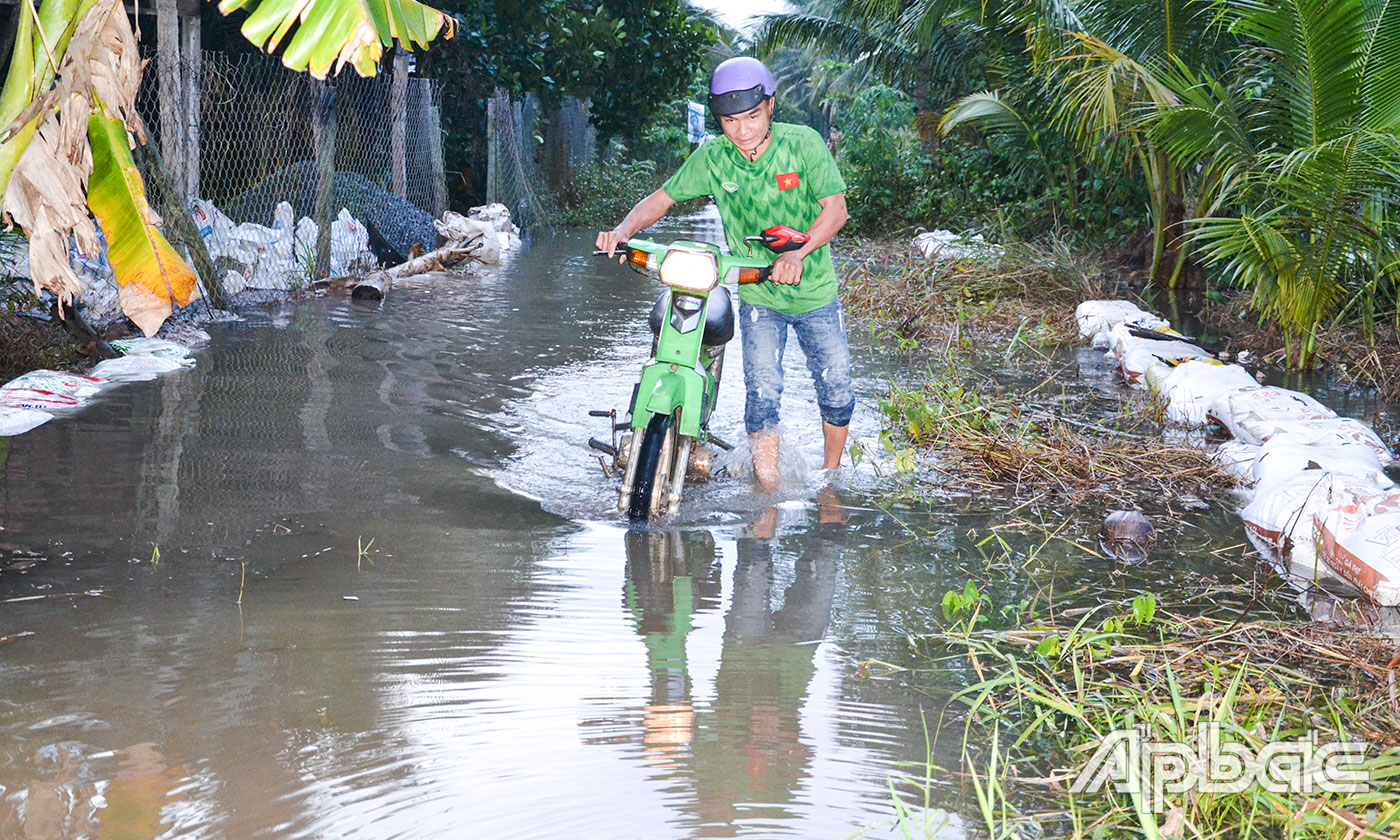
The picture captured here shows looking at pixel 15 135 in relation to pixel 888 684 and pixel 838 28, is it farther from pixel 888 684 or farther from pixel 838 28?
pixel 838 28

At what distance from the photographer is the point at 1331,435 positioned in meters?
5.07

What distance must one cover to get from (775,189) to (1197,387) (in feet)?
9.65

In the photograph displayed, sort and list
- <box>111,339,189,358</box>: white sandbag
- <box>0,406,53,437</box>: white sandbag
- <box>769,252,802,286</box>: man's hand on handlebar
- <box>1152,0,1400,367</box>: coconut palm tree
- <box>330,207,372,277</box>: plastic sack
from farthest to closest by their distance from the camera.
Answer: <box>330,207,372,277</box>: plastic sack, <box>111,339,189,358</box>: white sandbag, <box>1152,0,1400,367</box>: coconut palm tree, <box>0,406,53,437</box>: white sandbag, <box>769,252,802,286</box>: man's hand on handlebar

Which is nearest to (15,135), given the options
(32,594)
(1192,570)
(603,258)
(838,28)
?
(32,594)

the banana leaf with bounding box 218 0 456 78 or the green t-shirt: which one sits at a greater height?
the banana leaf with bounding box 218 0 456 78

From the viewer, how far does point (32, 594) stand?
3379 millimetres

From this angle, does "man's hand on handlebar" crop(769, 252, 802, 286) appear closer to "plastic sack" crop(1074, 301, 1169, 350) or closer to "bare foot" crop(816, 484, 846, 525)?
"bare foot" crop(816, 484, 846, 525)

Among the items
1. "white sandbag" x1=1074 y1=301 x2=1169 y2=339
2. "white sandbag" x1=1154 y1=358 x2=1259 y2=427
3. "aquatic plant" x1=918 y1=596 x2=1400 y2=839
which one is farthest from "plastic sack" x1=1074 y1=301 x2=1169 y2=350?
"aquatic plant" x1=918 y1=596 x2=1400 y2=839


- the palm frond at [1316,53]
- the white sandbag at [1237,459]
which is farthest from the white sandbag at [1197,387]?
the palm frond at [1316,53]

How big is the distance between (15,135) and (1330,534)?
174 inches

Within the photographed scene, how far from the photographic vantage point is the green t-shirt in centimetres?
458

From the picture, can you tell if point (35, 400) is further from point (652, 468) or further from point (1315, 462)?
point (1315, 462)

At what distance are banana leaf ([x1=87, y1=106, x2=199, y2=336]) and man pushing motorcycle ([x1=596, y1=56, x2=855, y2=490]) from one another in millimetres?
1497

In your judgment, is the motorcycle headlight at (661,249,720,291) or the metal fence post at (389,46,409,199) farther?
the metal fence post at (389,46,409,199)
